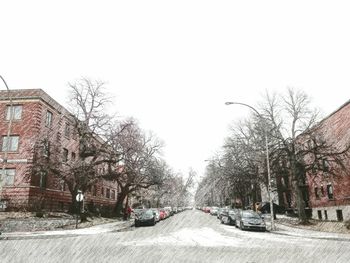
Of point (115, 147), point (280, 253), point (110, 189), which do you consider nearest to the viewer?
point (280, 253)

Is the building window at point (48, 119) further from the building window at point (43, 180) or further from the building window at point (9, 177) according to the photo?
the building window at point (9, 177)

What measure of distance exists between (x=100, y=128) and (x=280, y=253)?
2566 cm

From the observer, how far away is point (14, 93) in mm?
35438

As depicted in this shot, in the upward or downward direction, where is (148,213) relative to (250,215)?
upward

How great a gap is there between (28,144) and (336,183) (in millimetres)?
32690

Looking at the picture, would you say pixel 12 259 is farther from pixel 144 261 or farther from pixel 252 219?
pixel 252 219

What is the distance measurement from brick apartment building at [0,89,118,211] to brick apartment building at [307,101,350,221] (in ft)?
85.9

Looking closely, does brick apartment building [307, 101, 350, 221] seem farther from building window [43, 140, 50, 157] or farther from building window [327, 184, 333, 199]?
building window [43, 140, 50, 157]

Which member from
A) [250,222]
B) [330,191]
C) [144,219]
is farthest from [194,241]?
[330,191]

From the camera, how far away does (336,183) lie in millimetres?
36719

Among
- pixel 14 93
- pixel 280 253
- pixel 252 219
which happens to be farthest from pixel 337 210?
pixel 14 93

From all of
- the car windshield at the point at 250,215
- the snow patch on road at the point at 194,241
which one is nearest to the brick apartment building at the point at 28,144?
the snow patch on road at the point at 194,241

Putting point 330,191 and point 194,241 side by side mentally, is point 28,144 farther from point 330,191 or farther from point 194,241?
point 330,191

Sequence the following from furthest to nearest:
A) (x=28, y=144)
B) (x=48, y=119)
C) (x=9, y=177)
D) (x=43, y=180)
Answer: (x=48, y=119)
(x=43, y=180)
(x=28, y=144)
(x=9, y=177)
